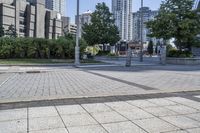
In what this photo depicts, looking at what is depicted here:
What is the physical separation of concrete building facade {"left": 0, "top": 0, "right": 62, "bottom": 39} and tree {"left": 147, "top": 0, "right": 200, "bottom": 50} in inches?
3213

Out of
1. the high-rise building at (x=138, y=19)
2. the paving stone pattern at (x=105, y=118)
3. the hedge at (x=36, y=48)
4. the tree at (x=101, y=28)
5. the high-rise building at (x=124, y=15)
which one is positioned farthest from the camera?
the high-rise building at (x=124, y=15)

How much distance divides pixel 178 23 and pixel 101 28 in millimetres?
18708

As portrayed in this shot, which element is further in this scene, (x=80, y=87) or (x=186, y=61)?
(x=186, y=61)

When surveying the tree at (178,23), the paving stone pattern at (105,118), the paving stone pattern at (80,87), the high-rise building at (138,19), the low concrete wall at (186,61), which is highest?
the high-rise building at (138,19)

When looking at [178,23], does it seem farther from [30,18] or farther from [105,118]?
[30,18]

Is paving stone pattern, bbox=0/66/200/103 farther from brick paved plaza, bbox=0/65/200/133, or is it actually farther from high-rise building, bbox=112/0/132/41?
high-rise building, bbox=112/0/132/41

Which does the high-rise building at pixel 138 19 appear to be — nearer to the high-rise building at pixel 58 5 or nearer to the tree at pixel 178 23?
the high-rise building at pixel 58 5

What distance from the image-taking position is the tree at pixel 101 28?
47.0 meters

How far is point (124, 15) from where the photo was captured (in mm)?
83000

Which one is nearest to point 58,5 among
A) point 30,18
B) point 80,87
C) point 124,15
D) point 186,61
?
point 124,15

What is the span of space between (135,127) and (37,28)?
390 feet

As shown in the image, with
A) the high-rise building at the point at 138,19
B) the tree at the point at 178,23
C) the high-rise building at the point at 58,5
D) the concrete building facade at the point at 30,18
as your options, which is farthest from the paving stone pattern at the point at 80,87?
the concrete building facade at the point at 30,18

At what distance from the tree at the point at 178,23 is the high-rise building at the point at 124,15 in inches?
1693

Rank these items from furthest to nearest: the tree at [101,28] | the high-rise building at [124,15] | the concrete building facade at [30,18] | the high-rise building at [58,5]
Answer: the concrete building facade at [30,18] < the high-rise building at [124,15] < the high-rise building at [58,5] < the tree at [101,28]
